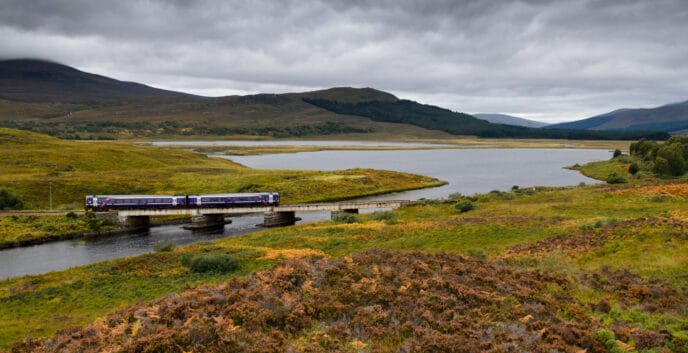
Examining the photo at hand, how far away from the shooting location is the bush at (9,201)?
8669cm

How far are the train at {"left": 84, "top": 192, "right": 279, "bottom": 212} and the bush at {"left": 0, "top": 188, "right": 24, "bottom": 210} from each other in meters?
12.9

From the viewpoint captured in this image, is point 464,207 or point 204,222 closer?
point 464,207

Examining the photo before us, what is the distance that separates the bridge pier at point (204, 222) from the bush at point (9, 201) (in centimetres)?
3013

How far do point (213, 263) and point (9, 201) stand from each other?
63.5 meters

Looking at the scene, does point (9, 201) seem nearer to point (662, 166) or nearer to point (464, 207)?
point (464, 207)

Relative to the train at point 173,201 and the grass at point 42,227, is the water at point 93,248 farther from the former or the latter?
the train at point 173,201

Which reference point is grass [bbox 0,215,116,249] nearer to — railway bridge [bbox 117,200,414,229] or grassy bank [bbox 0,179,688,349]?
railway bridge [bbox 117,200,414,229]

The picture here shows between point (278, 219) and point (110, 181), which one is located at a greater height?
point (110, 181)

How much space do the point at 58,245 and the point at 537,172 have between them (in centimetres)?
13590

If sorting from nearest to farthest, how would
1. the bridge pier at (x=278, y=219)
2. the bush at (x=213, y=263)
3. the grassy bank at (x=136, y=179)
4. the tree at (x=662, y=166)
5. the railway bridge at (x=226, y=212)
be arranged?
the bush at (x=213, y=263) < the railway bridge at (x=226, y=212) < the bridge pier at (x=278, y=219) < the grassy bank at (x=136, y=179) < the tree at (x=662, y=166)

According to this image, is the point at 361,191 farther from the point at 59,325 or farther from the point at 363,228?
the point at 59,325

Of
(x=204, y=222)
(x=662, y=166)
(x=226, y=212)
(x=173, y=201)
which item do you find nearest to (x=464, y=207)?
(x=226, y=212)

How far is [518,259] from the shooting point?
35219 mm

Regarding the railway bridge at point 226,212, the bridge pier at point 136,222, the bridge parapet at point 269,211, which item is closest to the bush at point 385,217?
the railway bridge at point 226,212
